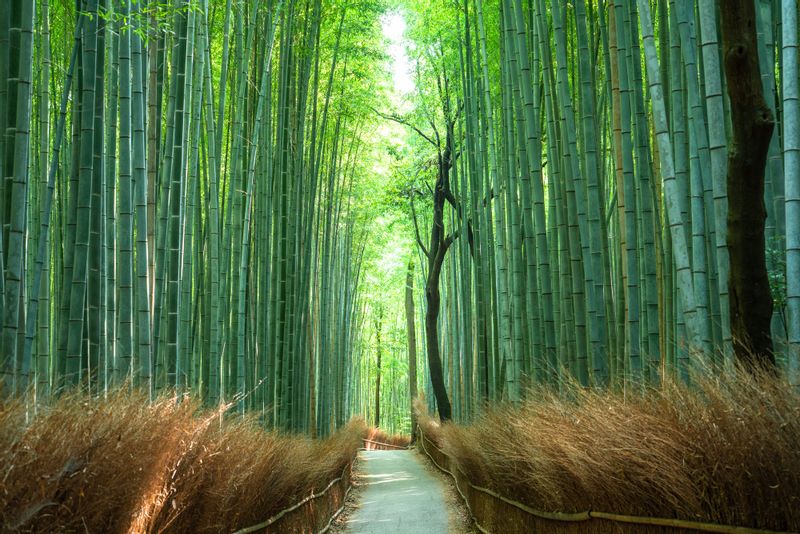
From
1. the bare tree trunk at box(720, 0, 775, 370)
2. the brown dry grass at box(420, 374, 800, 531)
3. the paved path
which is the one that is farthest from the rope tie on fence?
the paved path

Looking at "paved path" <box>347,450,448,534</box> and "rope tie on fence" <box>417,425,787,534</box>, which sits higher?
"rope tie on fence" <box>417,425,787,534</box>

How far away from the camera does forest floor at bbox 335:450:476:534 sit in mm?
6577

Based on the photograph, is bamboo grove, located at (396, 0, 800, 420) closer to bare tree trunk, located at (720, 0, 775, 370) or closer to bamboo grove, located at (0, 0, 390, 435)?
bare tree trunk, located at (720, 0, 775, 370)

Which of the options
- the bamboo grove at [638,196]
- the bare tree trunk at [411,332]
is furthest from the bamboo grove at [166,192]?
the bare tree trunk at [411,332]

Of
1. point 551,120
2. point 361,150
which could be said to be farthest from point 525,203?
point 361,150

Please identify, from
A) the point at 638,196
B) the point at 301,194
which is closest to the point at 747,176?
the point at 638,196

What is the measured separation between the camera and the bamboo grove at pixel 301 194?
11.5 ft

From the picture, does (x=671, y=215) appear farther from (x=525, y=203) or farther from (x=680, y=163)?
(x=525, y=203)

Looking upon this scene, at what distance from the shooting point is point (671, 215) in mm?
3637

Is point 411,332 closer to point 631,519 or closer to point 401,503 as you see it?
point 401,503

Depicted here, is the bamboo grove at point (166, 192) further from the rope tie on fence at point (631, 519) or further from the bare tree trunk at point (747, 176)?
the bare tree trunk at point (747, 176)

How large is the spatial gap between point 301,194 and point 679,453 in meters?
6.00

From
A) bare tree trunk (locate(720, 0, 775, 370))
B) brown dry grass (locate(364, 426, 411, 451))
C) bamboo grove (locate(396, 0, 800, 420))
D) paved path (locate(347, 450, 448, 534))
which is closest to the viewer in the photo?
bare tree trunk (locate(720, 0, 775, 370))

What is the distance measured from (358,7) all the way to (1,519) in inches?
302
